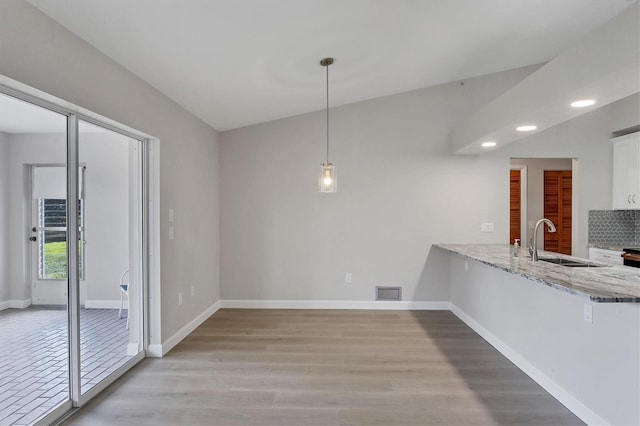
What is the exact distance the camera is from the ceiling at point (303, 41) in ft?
7.23

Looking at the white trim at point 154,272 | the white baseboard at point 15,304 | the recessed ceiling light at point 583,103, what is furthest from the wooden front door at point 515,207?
the white baseboard at point 15,304

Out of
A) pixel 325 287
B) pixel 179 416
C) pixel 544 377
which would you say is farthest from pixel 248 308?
pixel 544 377

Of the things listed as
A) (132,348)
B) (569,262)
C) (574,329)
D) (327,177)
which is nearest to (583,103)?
(569,262)

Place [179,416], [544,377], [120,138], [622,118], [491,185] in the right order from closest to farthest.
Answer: [179,416] → [544,377] → [120,138] → [622,118] → [491,185]

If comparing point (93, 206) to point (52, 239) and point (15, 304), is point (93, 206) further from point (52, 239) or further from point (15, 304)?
point (15, 304)

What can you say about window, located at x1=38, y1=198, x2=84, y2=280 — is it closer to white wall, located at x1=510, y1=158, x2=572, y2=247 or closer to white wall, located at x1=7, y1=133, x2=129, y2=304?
white wall, located at x1=7, y1=133, x2=129, y2=304

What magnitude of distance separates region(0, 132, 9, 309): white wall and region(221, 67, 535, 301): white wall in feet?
9.22

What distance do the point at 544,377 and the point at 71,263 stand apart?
3656 mm

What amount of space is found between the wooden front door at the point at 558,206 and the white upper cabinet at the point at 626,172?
5.88 ft

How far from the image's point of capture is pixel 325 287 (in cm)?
486

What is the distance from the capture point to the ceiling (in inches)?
86.7

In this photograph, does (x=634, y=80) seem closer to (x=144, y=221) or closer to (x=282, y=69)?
(x=282, y=69)

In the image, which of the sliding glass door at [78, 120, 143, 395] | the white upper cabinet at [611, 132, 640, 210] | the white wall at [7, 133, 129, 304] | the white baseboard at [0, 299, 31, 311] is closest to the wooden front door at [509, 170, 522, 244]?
the white upper cabinet at [611, 132, 640, 210]

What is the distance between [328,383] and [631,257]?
3.75m
